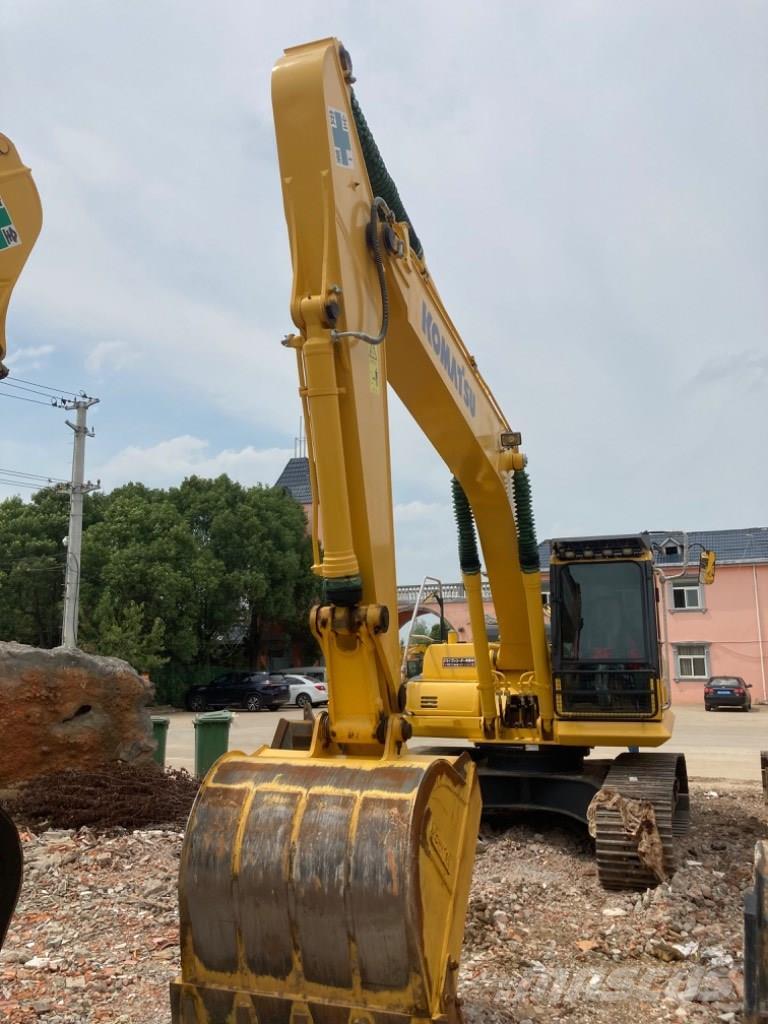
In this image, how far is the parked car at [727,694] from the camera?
91.5 feet

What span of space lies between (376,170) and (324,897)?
12.0 ft

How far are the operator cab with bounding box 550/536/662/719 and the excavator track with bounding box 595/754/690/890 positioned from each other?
53cm

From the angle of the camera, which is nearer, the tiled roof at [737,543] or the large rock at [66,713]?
the large rock at [66,713]

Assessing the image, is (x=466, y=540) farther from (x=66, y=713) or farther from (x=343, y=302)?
(x=66, y=713)

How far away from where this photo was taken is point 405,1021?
3186mm

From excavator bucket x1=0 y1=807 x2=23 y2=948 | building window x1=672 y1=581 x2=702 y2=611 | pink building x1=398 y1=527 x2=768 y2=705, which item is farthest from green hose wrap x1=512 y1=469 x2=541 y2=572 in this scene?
building window x1=672 y1=581 x2=702 y2=611

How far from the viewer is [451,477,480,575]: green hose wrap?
25.3 feet

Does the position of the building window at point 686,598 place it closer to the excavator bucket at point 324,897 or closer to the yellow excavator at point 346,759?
the yellow excavator at point 346,759


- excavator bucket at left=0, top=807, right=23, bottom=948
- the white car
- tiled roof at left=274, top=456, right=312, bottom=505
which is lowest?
the white car

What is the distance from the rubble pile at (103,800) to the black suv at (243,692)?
20.4m

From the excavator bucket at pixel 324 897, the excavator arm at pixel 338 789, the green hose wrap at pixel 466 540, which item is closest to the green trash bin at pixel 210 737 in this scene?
the green hose wrap at pixel 466 540

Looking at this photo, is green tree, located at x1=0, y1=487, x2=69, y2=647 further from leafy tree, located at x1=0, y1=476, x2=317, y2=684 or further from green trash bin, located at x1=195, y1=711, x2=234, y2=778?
green trash bin, located at x1=195, y1=711, x2=234, y2=778

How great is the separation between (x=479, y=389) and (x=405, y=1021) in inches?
185

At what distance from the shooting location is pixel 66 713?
906cm
